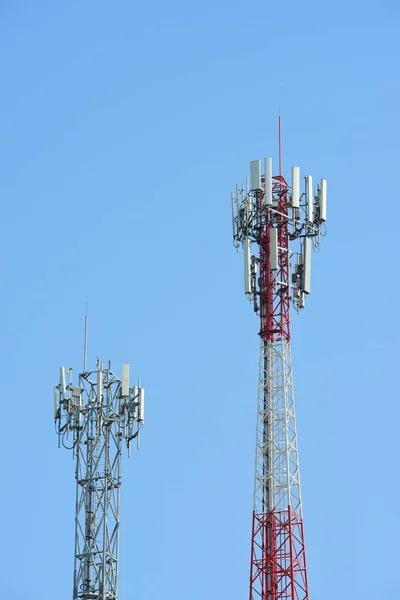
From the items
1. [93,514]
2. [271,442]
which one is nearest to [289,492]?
[271,442]

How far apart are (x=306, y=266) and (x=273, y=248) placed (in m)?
2.54

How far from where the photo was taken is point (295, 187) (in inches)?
6885

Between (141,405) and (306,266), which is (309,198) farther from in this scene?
(141,405)

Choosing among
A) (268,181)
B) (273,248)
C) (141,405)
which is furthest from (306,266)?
(141,405)

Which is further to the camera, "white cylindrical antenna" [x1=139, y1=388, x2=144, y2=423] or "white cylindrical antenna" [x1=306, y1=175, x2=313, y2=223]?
"white cylindrical antenna" [x1=306, y1=175, x2=313, y2=223]

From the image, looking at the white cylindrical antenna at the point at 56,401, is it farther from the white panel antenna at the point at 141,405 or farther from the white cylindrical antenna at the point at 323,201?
the white cylindrical antenna at the point at 323,201

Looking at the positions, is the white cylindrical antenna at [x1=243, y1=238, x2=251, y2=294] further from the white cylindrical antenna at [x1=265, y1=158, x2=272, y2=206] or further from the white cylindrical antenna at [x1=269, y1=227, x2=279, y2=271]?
the white cylindrical antenna at [x1=265, y1=158, x2=272, y2=206]

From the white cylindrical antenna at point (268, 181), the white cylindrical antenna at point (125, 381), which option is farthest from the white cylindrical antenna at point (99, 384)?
the white cylindrical antenna at point (268, 181)

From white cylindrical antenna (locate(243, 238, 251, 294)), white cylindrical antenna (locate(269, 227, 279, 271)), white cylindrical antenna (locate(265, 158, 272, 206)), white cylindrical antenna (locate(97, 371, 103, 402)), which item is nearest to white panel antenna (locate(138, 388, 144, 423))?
white cylindrical antenna (locate(97, 371, 103, 402))

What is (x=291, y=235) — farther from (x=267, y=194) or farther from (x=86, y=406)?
(x=86, y=406)

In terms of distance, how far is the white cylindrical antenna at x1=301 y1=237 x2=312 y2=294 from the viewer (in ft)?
569

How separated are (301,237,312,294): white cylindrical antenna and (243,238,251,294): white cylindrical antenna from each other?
3.44 metres

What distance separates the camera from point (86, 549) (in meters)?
161

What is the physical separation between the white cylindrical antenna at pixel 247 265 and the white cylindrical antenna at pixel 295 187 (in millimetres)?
3827
